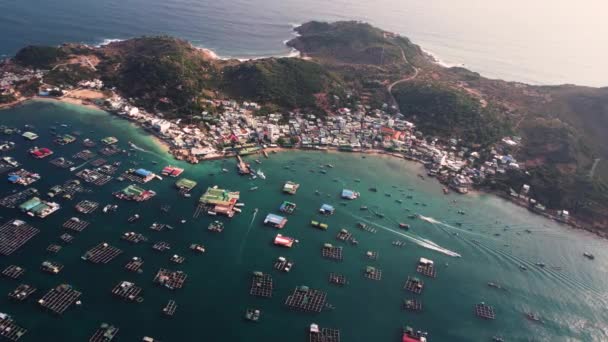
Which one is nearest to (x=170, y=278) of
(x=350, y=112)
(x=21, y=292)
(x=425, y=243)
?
(x=21, y=292)

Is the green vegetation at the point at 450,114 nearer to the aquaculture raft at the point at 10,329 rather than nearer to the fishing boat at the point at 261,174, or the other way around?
the fishing boat at the point at 261,174

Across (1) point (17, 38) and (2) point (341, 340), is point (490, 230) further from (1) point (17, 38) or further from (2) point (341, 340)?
A: (1) point (17, 38)

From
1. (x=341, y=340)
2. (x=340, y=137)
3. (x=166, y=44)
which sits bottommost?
(x=341, y=340)

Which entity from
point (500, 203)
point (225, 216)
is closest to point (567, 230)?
point (500, 203)

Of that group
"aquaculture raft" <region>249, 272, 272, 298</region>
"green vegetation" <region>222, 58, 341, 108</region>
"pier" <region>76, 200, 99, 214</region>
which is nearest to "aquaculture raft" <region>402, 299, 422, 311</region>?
"aquaculture raft" <region>249, 272, 272, 298</region>

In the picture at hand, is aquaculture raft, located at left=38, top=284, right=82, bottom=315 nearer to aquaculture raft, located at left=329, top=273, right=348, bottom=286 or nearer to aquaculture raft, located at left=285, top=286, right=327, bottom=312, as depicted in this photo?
aquaculture raft, located at left=285, top=286, right=327, bottom=312

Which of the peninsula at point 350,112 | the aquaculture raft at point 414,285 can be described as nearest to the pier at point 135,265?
the peninsula at point 350,112
